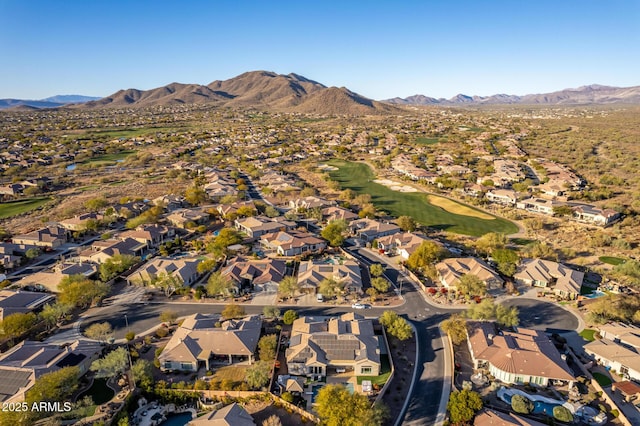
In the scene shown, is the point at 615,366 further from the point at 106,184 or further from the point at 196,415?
the point at 106,184

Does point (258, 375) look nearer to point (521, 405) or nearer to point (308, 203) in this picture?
point (521, 405)

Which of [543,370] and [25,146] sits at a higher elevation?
[25,146]

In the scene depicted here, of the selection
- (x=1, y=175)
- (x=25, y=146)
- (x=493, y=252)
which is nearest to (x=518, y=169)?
(x=493, y=252)

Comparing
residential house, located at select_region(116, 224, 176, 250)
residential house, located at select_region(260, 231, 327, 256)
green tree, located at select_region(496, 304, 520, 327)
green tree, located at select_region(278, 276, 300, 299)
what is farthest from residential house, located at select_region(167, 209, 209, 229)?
green tree, located at select_region(496, 304, 520, 327)

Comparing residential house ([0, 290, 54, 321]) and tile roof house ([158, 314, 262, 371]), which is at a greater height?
residential house ([0, 290, 54, 321])

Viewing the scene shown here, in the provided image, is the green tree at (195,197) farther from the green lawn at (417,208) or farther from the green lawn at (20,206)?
the green lawn at (417,208)

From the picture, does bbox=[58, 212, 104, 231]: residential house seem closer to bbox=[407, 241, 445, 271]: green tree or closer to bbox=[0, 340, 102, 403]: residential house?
bbox=[0, 340, 102, 403]: residential house

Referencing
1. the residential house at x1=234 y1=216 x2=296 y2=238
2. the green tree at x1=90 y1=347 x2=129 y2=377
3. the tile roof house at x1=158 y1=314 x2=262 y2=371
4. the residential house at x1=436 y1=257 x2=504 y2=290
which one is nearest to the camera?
the green tree at x1=90 y1=347 x2=129 y2=377
